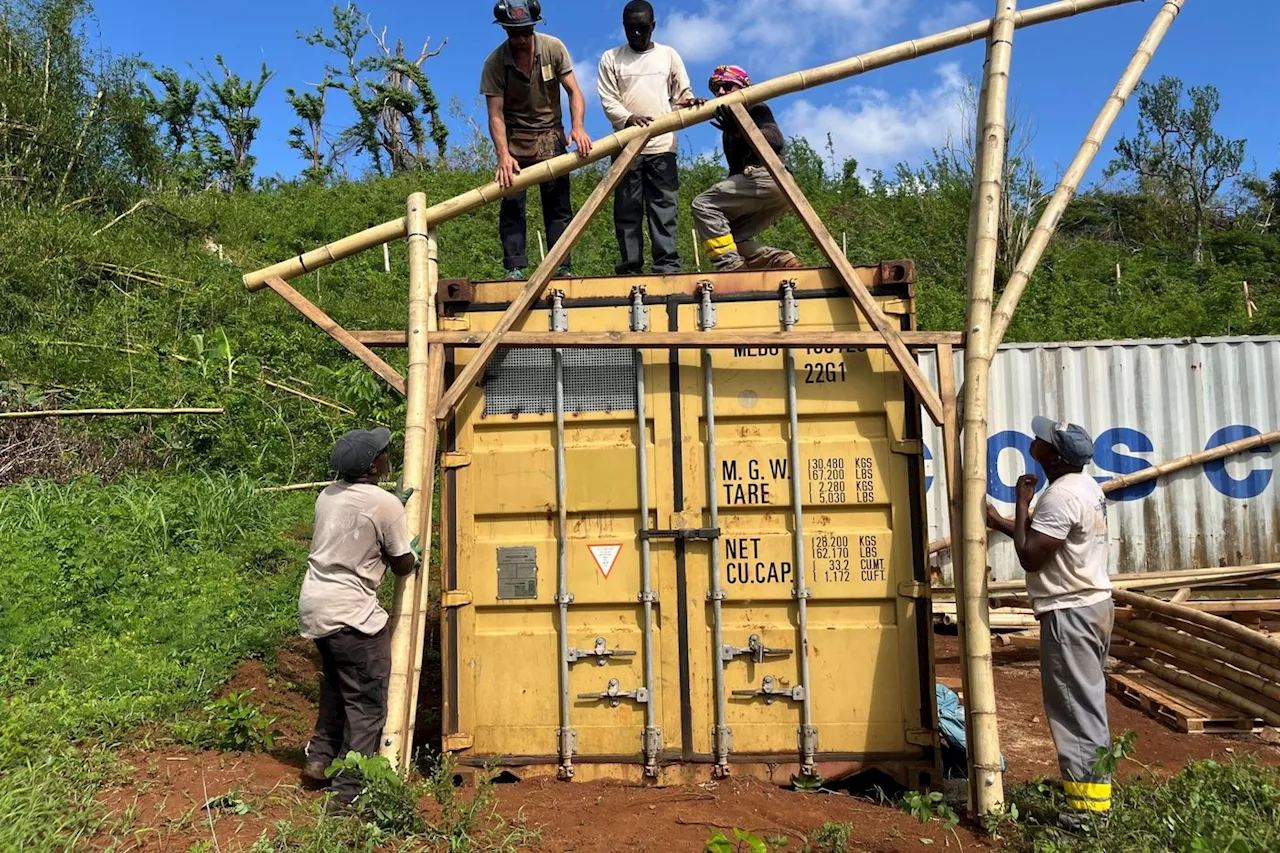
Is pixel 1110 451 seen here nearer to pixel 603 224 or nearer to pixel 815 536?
pixel 815 536

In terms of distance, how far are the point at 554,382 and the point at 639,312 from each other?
0.55 metres

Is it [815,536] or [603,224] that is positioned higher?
[603,224]

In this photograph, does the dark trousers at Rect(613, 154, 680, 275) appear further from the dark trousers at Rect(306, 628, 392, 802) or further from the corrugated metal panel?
the corrugated metal panel

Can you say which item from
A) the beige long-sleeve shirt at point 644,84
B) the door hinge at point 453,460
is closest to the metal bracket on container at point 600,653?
the door hinge at point 453,460

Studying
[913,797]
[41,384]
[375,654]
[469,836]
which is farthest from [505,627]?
[41,384]

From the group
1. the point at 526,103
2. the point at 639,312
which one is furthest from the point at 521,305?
the point at 526,103

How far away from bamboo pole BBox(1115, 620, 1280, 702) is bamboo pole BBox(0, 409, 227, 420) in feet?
29.0

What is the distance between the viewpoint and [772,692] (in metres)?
4.11

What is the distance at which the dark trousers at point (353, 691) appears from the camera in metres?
3.95

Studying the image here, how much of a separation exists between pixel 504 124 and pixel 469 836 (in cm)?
412

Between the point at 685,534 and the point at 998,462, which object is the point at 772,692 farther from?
the point at 998,462

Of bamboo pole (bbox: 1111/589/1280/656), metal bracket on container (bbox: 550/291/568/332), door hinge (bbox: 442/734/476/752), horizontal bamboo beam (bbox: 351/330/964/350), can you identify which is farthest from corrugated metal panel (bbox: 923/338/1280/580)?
door hinge (bbox: 442/734/476/752)

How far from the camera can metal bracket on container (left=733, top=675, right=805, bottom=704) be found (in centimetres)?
410

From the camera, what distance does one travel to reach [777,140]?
5.02 metres
